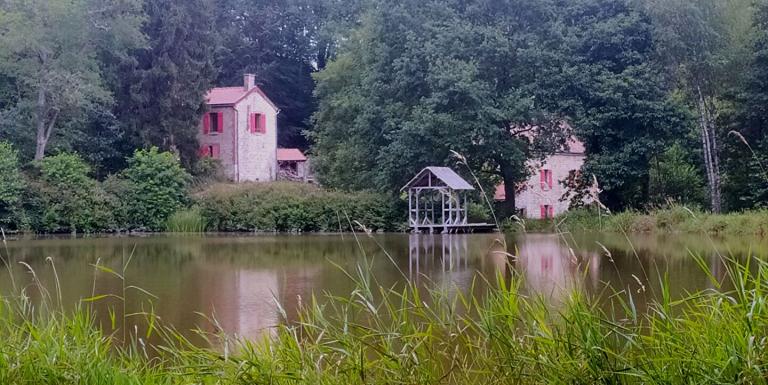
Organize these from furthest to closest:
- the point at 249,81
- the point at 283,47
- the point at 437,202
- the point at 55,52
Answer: the point at 283,47 < the point at 249,81 < the point at 55,52 < the point at 437,202

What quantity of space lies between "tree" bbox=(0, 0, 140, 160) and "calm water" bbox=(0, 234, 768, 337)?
8.80 m

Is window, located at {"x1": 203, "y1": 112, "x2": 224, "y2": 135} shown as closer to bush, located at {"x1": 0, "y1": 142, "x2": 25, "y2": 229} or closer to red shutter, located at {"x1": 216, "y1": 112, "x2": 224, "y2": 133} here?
red shutter, located at {"x1": 216, "y1": 112, "x2": 224, "y2": 133}

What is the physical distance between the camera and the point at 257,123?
39.7 m

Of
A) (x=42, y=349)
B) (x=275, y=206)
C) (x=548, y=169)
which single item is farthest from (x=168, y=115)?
(x=42, y=349)

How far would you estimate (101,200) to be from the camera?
2667 centimetres

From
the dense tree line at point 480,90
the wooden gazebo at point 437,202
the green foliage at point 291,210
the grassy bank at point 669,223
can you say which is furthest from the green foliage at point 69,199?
the grassy bank at point 669,223

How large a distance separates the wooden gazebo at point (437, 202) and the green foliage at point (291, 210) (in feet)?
3.52

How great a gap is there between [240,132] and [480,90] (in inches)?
655

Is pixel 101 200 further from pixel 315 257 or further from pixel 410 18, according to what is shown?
pixel 315 257

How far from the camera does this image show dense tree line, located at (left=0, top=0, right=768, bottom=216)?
2509 cm

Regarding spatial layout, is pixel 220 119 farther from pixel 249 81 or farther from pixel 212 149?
pixel 249 81

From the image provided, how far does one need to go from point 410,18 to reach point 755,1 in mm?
10378

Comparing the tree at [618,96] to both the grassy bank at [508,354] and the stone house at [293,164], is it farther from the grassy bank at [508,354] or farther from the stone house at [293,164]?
the grassy bank at [508,354]

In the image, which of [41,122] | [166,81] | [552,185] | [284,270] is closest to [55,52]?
[41,122]
